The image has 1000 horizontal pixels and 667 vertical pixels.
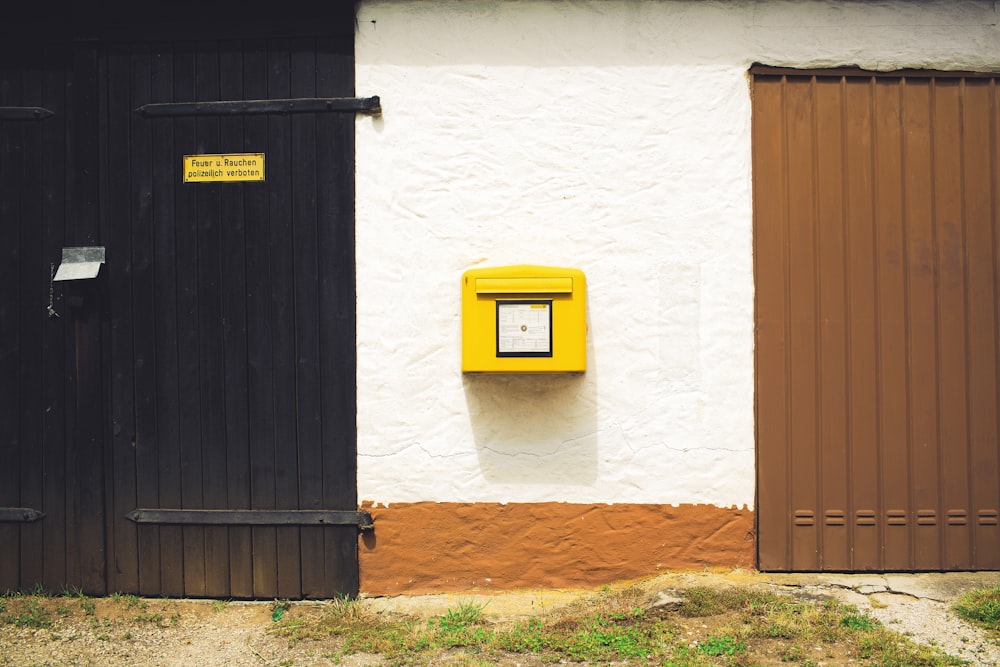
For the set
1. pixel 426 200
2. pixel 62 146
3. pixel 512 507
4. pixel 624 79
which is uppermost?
pixel 624 79

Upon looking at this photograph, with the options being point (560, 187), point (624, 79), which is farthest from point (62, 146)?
point (624, 79)

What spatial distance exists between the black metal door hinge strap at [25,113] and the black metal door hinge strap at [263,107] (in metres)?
0.53

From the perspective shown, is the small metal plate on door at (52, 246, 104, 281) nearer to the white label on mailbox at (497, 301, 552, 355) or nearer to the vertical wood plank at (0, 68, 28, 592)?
the vertical wood plank at (0, 68, 28, 592)

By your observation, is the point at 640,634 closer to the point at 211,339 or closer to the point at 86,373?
the point at 211,339

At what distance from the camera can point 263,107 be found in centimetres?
420

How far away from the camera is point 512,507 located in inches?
163

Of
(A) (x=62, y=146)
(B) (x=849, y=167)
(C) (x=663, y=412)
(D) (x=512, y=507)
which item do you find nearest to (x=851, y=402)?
(C) (x=663, y=412)

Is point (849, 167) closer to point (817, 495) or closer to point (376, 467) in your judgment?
point (817, 495)

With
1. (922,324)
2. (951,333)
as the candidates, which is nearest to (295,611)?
(922,324)

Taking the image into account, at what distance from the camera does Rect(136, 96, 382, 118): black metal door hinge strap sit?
4.16 metres

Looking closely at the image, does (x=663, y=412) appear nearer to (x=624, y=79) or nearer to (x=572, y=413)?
(x=572, y=413)

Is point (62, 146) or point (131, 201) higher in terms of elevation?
point (62, 146)

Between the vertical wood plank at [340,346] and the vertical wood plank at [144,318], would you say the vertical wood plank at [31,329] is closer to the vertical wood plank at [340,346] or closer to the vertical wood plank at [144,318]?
the vertical wood plank at [144,318]

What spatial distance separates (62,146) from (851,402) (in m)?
4.63
